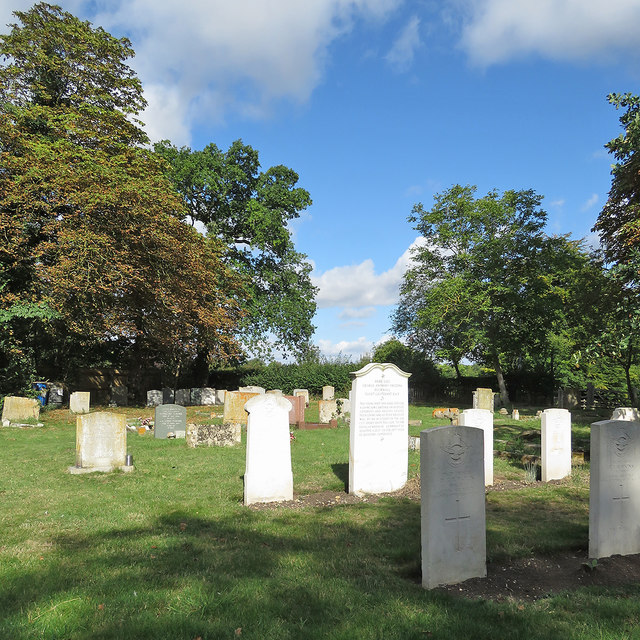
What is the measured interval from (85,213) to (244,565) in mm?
18883

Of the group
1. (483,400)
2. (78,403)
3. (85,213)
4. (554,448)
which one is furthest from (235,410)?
(483,400)

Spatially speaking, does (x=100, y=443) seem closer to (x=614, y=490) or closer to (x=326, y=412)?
(x=614, y=490)

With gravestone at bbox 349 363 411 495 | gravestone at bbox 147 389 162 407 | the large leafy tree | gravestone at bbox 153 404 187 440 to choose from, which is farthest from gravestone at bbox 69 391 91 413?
gravestone at bbox 349 363 411 495

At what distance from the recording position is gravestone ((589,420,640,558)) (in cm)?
515

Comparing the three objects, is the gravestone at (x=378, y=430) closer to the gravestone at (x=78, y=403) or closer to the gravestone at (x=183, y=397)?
the gravestone at (x=78, y=403)

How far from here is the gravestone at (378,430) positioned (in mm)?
8172

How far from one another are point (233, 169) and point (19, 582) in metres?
27.9

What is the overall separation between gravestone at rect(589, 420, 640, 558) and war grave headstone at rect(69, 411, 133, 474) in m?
7.84

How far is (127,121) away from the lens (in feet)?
77.5

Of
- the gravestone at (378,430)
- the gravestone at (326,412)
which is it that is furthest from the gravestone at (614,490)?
the gravestone at (326,412)

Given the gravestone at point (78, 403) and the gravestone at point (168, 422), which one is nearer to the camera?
the gravestone at point (168, 422)

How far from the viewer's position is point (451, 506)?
470 cm

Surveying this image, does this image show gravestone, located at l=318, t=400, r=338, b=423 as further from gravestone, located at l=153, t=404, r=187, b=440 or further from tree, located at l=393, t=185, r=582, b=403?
tree, located at l=393, t=185, r=582, b=403

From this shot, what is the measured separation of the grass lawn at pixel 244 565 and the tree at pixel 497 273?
2139cm
